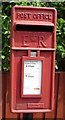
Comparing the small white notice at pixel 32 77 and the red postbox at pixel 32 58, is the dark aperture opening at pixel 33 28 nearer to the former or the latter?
the red postbox at pixel 32 58

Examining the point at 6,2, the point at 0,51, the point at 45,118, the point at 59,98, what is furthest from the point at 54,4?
the point at 45,118

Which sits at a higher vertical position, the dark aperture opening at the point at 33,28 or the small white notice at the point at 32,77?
the dark aperture opening at the point at 33,28

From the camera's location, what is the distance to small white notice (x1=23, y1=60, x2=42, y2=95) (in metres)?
3.05

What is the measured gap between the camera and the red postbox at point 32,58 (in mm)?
2994

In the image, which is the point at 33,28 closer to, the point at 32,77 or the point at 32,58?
the point at 32,58

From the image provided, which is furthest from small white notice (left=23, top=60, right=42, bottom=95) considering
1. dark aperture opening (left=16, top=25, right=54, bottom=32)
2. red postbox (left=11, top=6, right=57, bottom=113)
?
dark aperture opening (left=16, top=25, right=54, bottom=32)

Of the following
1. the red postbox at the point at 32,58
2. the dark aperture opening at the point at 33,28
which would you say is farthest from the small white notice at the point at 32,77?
the dark aperture opening at the point at 33,28

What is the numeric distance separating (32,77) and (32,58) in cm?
24

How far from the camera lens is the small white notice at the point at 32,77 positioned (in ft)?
10.0

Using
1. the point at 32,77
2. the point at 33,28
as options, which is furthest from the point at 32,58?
the point at 33,28

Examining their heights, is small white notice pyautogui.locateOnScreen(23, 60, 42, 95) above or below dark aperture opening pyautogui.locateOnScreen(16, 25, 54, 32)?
Result: below

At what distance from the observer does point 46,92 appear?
3119 mm

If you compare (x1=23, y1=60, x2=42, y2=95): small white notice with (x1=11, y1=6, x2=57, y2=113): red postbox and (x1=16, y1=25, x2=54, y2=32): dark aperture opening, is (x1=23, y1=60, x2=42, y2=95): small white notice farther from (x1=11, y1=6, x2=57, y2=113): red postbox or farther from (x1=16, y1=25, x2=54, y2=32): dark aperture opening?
(x1=16, y1=25, x2=54, y2=32): dark aperture opening

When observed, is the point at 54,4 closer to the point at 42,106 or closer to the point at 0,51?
the point at 0,51
